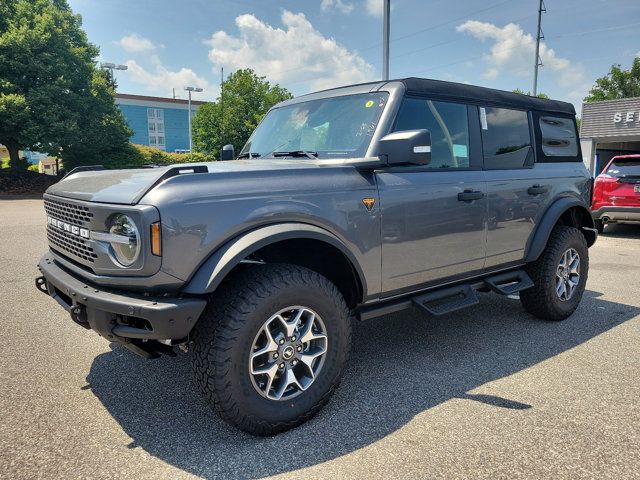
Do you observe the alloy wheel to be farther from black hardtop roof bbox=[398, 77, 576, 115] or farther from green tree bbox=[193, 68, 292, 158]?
green tree bbox=[193, 68, 292, 158]

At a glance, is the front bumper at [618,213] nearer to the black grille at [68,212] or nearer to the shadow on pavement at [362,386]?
the shadow on pavement at [362,386]

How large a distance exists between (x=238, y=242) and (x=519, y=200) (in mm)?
2700

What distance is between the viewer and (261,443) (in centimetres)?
261

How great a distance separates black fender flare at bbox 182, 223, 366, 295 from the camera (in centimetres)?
241

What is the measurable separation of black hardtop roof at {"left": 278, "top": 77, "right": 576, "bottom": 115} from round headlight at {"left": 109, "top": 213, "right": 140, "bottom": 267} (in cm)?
201

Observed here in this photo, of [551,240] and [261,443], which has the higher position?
[551,240]

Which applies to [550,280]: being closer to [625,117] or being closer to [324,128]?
[324,128]

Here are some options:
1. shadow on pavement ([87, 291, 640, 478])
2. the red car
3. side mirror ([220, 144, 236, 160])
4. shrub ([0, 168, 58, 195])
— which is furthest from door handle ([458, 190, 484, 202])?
shrub ([0, 168, 58, 195])

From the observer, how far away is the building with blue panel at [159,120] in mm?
59125

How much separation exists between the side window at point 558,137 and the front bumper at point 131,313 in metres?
3.77

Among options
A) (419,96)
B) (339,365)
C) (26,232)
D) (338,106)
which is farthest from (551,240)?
(26,232)

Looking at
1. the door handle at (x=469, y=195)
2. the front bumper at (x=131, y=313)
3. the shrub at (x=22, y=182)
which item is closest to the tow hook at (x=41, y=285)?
the front bumper at (x=131, y=313)

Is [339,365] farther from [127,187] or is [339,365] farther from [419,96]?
[419,96]

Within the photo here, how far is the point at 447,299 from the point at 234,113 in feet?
100
